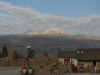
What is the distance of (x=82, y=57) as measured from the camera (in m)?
60.2

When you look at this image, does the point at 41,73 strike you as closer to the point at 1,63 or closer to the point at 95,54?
the point at 95,54

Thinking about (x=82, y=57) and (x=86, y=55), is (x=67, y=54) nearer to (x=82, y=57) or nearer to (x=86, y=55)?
(x=86, y=55)

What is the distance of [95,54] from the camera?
60.8 metres

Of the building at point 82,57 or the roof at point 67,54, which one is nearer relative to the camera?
the building at point 82,57

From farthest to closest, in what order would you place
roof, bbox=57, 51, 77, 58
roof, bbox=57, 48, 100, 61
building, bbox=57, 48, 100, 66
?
roof, bbox=57, 51, 77, 58 < roof, bbox=57, 48, 100, 61 < building, bbox=57, 48, 100, 66

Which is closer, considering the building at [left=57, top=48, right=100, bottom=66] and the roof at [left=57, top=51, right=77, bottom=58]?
the building at [left=57, top=48, right=100, bottom=66]

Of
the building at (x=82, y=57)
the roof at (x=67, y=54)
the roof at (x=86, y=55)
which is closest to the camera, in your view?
the building at (x=82, y=57)

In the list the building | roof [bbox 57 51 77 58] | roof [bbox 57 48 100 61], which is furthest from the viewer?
roof [bbox 57 51 77 58]

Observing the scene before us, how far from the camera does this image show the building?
192 feet

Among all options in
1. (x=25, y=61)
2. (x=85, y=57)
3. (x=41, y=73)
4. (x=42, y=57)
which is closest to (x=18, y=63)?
(x=25, y=61)

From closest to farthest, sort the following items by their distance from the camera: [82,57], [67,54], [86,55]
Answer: [82,57]
[86,55]
[67,54]

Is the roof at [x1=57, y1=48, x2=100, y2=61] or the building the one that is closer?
the building

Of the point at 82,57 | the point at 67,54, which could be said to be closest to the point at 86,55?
the point at 82,57

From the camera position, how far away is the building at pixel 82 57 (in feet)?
192
